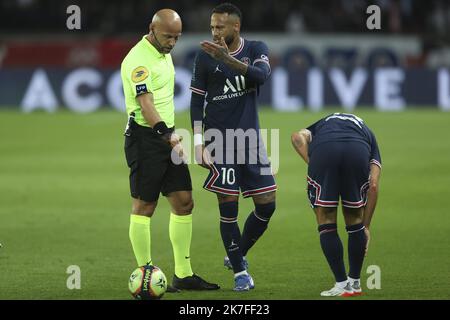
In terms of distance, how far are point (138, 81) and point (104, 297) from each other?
183 cm

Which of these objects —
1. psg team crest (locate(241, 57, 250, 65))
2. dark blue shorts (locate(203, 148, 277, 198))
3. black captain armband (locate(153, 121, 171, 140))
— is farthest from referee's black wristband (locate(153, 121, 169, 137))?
psg team crest (locate(241, 57, 250, 65))

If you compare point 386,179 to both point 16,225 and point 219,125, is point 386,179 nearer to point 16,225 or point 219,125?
point 16,225

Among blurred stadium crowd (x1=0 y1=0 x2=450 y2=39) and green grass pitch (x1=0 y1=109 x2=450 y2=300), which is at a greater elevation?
blurred stadium crowd (x1=0 y1=0 x2=450 y2=39)

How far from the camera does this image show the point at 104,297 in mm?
8703

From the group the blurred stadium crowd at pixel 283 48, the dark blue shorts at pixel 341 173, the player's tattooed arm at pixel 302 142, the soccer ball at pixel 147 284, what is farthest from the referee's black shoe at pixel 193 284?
the blurred stadium crowd at pixel 283 48

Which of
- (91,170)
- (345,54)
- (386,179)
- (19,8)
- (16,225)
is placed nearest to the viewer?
(16,225)

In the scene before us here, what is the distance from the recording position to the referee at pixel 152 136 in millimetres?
8867

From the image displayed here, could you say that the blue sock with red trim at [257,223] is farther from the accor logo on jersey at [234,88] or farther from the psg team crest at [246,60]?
the psg team crest at [246,60]

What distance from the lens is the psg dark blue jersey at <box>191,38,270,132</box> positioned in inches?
363

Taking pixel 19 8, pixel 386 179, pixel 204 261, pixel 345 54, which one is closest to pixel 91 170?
pixel 386 179

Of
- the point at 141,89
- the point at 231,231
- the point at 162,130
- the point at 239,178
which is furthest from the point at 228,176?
the point at 141,89

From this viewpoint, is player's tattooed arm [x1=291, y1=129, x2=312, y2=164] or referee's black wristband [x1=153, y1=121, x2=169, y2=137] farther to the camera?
referee's black wristband [x1=153, y1=121, x2=169, y2=137]

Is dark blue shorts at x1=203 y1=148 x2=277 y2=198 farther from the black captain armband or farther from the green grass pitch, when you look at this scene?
the green grass pitch

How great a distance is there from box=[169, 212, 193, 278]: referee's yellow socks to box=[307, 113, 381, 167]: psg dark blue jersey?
4.53ft
